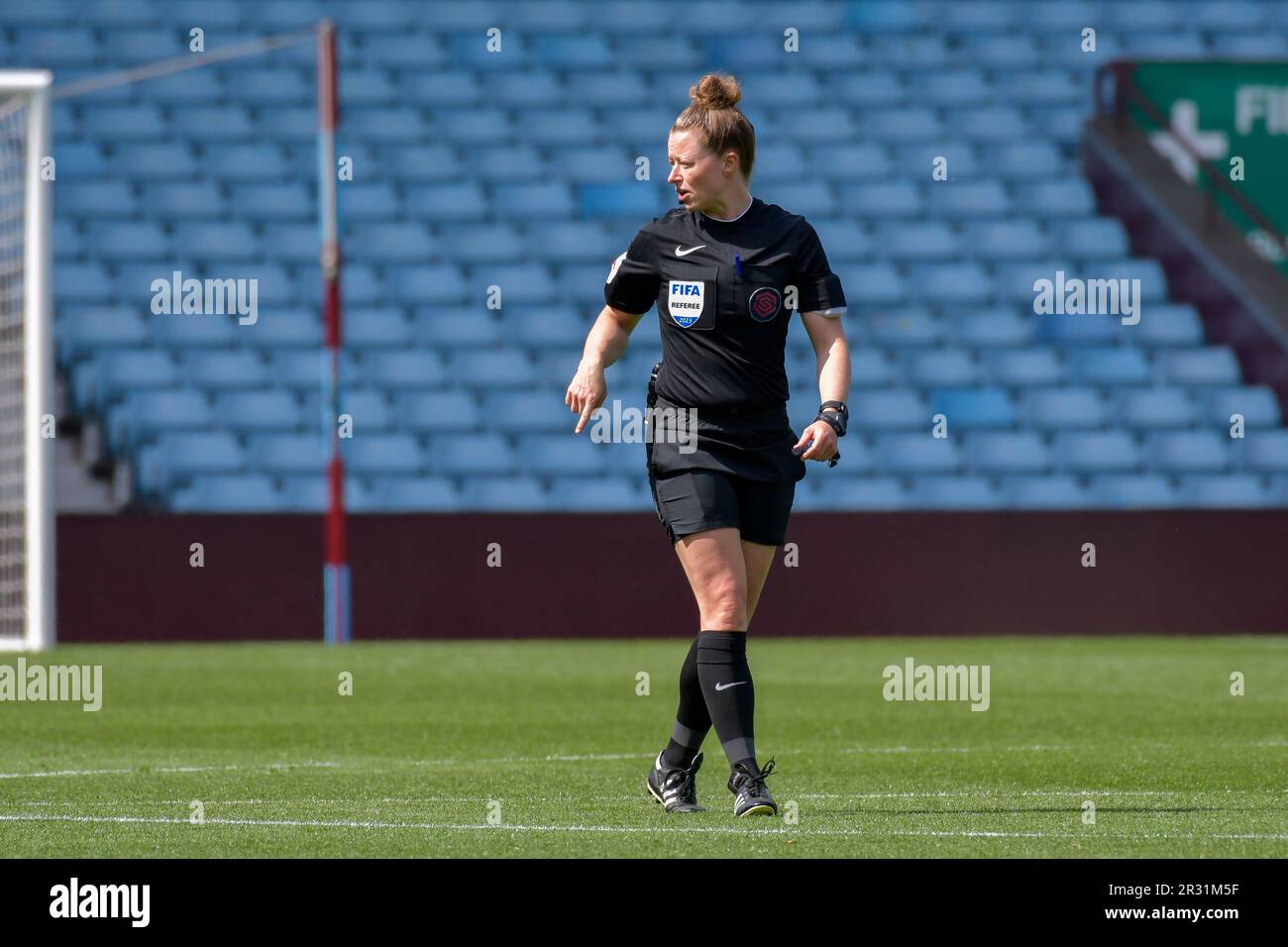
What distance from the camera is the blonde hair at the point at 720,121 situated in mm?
6828

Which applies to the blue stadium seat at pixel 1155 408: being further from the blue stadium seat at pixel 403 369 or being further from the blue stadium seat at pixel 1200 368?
the blue stadium seat at pixel 403 369

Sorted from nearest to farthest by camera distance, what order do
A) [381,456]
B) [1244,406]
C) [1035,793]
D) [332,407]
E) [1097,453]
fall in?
[1035,793] → [332,407] → [381,456] → [1097,453] → [1244,406]

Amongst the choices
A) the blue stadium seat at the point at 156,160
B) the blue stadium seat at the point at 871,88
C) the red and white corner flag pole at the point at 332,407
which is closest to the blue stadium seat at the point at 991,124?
the blue stadium seat at the point at 871,88

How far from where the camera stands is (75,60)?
70.0 ft

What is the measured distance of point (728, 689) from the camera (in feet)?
22.2

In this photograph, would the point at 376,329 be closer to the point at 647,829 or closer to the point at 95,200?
the point at 95,200

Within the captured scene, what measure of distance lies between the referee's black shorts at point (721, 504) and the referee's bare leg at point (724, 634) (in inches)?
1.6

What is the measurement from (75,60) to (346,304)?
377 centimetres

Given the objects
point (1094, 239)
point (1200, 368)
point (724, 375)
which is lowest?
point (724, 375)

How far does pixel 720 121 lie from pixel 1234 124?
16.2 meters

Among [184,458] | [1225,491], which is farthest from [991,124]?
[184,458]
